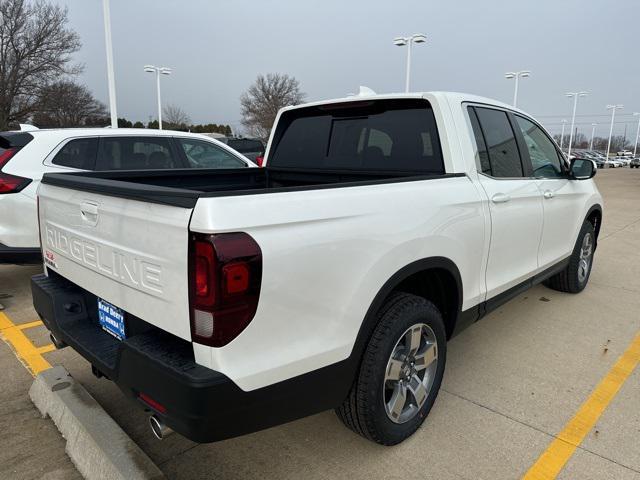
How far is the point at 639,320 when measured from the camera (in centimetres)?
436

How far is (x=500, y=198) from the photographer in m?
3.01

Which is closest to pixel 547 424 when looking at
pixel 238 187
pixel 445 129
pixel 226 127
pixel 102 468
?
pixel 445 129

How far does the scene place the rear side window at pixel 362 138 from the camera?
117 inches

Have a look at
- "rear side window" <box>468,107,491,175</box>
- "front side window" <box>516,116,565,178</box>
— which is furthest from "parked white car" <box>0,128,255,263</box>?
"rear side window" <box>468,107,491,175</box>

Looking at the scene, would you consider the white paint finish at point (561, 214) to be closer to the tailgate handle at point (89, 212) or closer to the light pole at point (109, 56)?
the tailgate handle at point (89, 212)

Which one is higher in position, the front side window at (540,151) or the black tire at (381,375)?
the front side window at (540,151)

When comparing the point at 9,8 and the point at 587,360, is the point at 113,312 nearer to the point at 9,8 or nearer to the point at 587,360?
the point at 587,360

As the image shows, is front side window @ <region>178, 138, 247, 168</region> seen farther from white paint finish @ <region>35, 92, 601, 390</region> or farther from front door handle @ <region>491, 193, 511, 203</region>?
front door handle @ <region>491, 193, 511, 203</region>

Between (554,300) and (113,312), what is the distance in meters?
4.31

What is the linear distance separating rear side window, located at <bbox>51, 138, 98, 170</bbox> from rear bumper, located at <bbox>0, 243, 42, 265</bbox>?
37.3 inches

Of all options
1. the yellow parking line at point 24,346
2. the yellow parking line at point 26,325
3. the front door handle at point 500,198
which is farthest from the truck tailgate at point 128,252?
the yellow parking line at point 26,325

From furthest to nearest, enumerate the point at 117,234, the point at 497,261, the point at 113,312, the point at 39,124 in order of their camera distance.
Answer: the point at 39,124
the point at 497,261
the point at 113,312
the point at 117,234

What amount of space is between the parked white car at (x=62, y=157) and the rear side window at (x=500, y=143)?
146 inches

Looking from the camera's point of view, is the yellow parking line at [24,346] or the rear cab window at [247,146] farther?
the rear cab window at [247,146]
